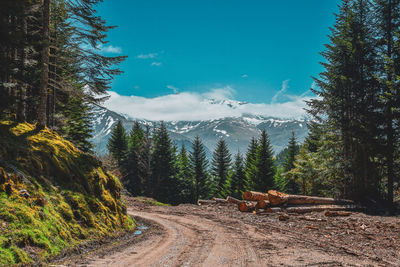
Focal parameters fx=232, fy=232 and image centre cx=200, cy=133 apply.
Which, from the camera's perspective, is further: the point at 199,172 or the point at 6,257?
the point at 199,172

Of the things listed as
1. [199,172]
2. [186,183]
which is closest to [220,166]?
[199,172]

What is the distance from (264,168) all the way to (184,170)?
1840 centimetres

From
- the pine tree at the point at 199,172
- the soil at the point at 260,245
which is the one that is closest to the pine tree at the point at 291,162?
the pine tree at the point at 199,172

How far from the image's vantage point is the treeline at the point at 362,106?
17.4 metres

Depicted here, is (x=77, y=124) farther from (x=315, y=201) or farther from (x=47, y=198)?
(x=315, y=201)

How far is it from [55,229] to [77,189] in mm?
3020

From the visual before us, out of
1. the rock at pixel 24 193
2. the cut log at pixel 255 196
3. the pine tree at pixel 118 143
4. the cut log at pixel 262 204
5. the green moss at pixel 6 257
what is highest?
the pine tree at pixel 118 143

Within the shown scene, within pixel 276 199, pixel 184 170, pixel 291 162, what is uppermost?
pixel 291 162

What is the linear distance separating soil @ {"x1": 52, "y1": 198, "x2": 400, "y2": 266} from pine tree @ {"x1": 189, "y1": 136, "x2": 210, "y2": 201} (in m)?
36.2

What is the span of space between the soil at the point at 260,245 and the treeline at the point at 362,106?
7040 mm

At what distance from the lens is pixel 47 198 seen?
823 cm

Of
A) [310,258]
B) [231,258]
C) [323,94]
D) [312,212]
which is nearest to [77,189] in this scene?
A: [231,258]

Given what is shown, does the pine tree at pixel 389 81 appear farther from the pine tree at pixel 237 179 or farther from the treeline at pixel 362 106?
the pine tree at pixel 237 179

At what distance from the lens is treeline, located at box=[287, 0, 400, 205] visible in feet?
57.0
